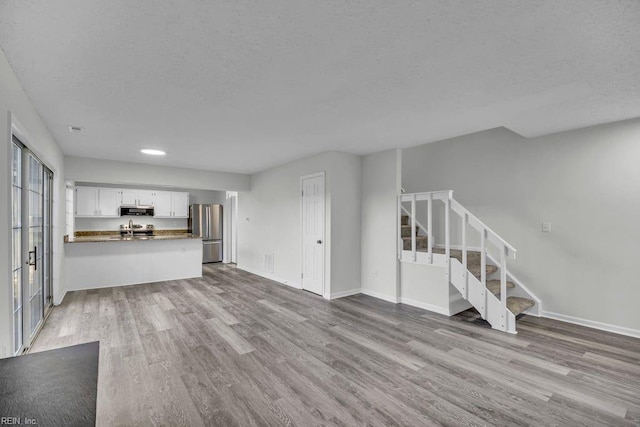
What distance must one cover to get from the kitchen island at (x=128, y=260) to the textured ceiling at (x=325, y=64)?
8.58ft

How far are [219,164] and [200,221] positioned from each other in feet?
10.2

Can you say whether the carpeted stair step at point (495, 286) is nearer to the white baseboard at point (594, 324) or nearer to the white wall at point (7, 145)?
the white baseboard at point (594, 324)

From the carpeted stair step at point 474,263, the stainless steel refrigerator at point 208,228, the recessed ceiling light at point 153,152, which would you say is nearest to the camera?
the carpeted stair step at point 474,263

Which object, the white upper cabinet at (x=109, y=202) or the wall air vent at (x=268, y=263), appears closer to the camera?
the wall air vent at (x=268, y=263)

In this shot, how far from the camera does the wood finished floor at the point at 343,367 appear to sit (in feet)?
6.48

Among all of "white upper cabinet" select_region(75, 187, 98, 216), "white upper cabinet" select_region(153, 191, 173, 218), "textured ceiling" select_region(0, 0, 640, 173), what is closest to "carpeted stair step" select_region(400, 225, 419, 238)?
"textured ceiling" select_region(0, 0, 640, 173)

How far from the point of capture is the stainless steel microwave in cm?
724

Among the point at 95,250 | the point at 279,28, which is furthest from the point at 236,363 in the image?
the point at 95,250

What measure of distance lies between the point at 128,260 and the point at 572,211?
7159 mm

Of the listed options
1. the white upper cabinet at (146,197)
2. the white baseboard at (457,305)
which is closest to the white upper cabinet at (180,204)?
the white upper cabinet at (146,197)

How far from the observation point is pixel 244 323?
364cm

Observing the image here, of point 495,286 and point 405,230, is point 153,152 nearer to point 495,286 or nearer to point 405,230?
point 405,230

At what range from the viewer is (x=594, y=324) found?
3.50 metres

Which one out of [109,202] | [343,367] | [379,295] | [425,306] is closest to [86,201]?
[109,202]
